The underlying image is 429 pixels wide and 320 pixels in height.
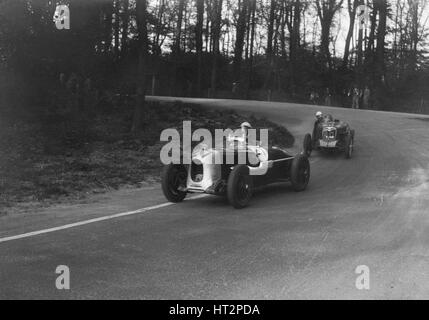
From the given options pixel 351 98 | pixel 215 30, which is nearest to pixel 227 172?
pixel 351 98

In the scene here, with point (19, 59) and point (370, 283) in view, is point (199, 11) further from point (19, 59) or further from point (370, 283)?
point (370, 283)

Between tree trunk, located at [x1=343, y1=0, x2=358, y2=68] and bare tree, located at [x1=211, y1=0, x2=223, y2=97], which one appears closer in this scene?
bare tree, located at [x1=211, y1=0, x2=223, y2=97]

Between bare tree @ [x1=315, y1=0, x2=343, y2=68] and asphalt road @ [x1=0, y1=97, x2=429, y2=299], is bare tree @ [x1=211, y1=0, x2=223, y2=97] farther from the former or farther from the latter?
asphalt road @ [x1=0, y1=97, x2=429, y2=299]

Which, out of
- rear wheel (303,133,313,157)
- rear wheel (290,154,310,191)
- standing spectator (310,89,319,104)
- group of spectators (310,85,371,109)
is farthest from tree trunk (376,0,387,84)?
rear wheel (290,154,310,191)

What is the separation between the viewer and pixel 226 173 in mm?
9141

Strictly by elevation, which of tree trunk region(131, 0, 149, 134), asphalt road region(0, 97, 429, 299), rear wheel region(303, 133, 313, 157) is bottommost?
asphalt road region(0, 97, 429, 299)

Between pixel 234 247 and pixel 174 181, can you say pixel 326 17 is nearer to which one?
pixel 174 181

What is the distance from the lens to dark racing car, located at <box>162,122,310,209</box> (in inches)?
346

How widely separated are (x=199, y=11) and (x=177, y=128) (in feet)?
103

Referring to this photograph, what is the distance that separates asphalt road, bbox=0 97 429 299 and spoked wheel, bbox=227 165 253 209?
0.19 m

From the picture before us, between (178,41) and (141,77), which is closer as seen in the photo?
(141,77)

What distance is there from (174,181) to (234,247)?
3.09 metres

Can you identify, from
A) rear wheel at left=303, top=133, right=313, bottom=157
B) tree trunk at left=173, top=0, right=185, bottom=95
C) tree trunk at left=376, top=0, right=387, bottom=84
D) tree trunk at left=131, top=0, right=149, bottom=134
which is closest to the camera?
rear wheel at left=303, top=133, right=313, bottom=157

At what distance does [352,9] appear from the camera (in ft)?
167
